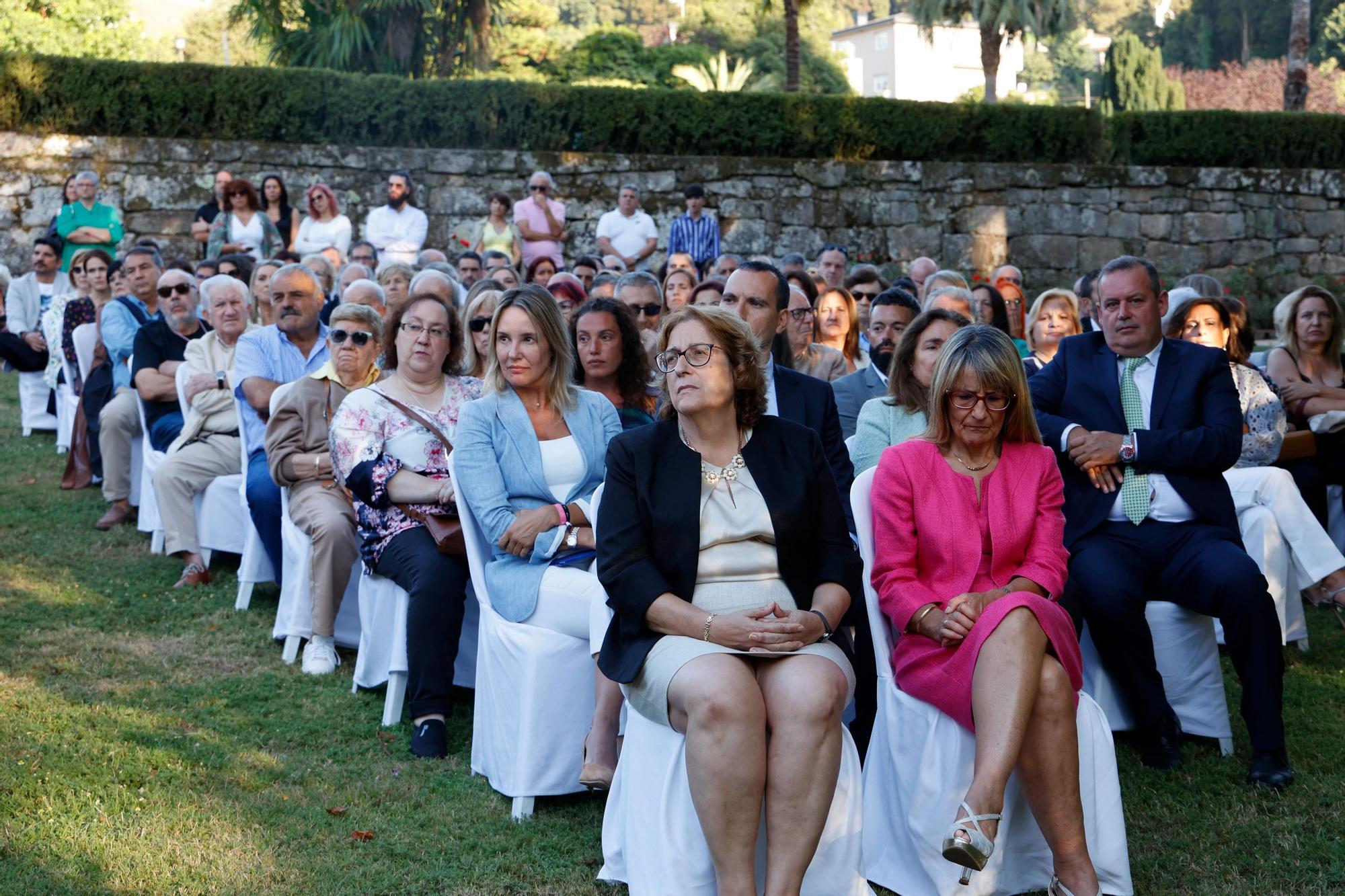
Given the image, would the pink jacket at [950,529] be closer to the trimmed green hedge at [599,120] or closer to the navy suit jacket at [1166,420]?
the navy suit jacket at [1166,420]

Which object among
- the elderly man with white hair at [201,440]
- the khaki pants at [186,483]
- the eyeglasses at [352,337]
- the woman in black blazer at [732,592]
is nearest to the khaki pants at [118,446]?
the elderly man with white hair at [201,440]

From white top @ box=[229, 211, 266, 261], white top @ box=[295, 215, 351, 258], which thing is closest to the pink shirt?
white top @ box=[295, 215, 351, 258]

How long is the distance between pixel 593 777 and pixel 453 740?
2.80 feet

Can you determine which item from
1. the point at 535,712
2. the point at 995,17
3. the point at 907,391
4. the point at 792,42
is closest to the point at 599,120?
the point at 792,42

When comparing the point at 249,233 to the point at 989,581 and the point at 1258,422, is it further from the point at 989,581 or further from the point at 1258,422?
the point at 989,581

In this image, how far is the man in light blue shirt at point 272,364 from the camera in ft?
18.4

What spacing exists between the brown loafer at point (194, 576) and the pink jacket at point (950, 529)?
12.5ft

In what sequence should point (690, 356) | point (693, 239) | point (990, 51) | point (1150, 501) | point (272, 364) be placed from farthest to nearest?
point (990, 51) → point (693, 239) → point (272, 364) → point (1150, 501) → point (690, 356)

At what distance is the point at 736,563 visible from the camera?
3.31m

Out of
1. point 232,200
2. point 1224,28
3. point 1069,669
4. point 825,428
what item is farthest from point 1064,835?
point 1224,28

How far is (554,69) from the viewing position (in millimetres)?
35312

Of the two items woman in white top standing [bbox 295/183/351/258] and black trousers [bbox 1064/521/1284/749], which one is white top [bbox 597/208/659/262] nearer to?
woman in white top standing [bbox 295/183/351/258]

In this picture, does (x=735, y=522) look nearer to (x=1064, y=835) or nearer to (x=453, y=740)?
(x=1064, y=835)

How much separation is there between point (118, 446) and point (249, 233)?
4.28m
